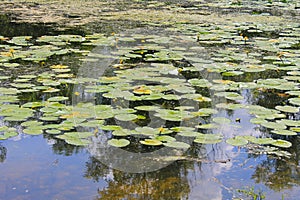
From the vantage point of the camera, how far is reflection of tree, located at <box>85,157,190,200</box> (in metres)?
1.85

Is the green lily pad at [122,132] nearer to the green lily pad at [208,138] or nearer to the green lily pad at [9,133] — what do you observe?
the green lily pad at [208,138]

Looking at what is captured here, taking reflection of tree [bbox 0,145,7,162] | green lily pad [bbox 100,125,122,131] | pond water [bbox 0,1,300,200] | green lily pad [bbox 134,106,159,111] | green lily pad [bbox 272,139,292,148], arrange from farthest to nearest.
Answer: green lily pad [bbox 134,106,159,111] → green lily pad [bbox 100,125,122,131] → green lily pad [bbox 272,139,292,148] → reflection of tree [bbox 0,145,7,162] → pond water [bbox 0,1,300,200]

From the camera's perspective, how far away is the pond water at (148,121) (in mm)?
1954

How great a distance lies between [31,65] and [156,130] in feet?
5.76

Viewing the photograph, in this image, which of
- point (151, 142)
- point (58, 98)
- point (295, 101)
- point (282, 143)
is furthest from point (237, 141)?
point (58, 98)

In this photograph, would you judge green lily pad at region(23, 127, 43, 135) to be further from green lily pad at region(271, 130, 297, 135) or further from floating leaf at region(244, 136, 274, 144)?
green lily pad at region(271, 130, 297, 135)

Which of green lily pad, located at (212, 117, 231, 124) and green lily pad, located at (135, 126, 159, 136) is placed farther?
green lily pad, located at (212, 117, 231, 124)

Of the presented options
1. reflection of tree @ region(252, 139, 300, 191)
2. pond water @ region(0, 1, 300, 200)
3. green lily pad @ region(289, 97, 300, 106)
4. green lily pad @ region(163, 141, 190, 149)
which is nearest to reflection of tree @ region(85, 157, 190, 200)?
pond water @ region(0, 1, 300, 200)

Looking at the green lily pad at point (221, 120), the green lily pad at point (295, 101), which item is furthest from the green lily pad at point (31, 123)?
the green lily pad at point (295, 101)

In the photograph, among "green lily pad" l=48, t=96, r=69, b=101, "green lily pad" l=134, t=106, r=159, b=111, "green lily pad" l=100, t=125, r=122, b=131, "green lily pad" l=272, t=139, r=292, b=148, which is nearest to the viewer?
"green lily pad" l=272, t=139, r=292, b=148

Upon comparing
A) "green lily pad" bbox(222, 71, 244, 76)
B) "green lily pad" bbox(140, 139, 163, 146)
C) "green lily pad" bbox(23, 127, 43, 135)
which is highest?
"green lily pad" bbox(222, 71, 244, 76)

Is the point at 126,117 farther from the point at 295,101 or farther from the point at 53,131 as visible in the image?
the point at 295,101

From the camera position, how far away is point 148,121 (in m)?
2.57

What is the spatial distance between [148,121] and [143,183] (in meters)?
0.67
